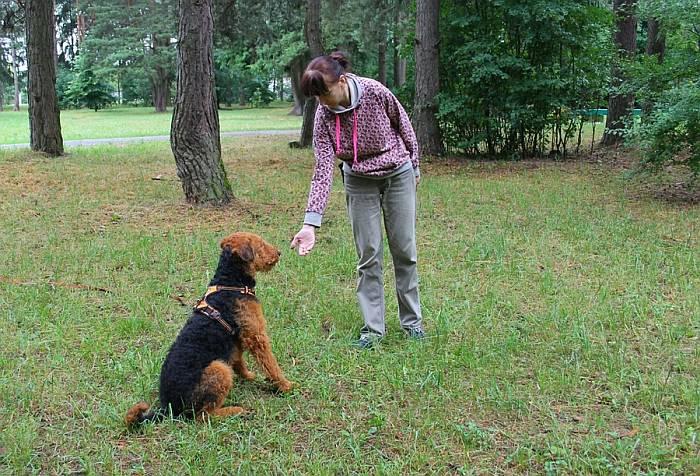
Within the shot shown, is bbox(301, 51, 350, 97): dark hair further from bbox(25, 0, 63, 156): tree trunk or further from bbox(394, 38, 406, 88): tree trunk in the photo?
bbox(394, 38, 406, 88): tree trunk

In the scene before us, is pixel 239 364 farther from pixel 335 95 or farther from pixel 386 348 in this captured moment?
pixel 335 95

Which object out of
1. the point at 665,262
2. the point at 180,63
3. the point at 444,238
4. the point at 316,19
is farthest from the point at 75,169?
the point at 665,262

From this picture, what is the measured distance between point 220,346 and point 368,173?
4.32 ft

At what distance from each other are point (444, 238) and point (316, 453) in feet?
13.7

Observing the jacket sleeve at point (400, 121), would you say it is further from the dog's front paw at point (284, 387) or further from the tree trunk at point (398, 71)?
the tree trunk at point (398, 71)

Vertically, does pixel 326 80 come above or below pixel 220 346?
above

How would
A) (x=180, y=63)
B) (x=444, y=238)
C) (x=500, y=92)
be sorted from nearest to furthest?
1. (x=444, y=238)
2. (x=180, y=63)
3. (x=500, y=92)

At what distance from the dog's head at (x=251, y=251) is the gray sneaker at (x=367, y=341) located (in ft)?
2.77

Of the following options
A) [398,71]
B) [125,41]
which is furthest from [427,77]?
[125,41]

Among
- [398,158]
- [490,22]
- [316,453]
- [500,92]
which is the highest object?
[490,22]

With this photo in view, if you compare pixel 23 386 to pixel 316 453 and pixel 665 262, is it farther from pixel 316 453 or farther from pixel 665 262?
pixel 665 262

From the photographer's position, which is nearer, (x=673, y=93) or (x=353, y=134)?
(x=353, y=134)

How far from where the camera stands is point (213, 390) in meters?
3.04

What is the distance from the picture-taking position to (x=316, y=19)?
526 inches
